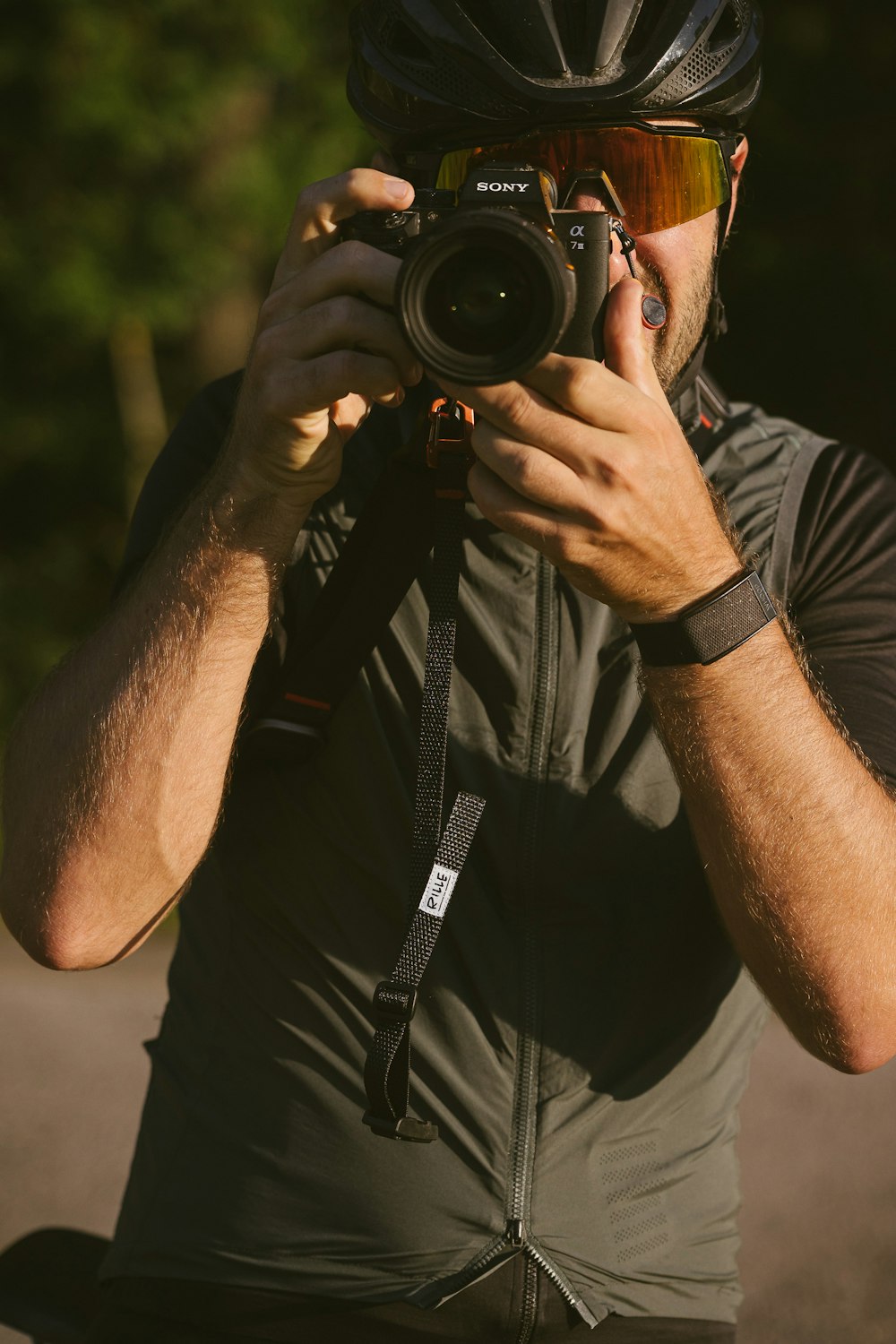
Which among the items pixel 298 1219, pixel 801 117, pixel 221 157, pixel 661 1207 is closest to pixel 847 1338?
pixel 661 1207

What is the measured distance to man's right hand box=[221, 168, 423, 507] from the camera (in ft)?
5.23

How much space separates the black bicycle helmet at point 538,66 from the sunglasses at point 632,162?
0.08 ft

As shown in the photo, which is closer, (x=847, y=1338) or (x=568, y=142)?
(x=568, y=142)

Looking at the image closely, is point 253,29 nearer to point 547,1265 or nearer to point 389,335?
point 389,335

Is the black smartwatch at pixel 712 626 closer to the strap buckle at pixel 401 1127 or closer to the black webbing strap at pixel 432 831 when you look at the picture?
the black webbing strap at pixel 432 831

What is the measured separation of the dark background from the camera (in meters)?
5.73

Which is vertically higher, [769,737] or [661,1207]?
[769,737]

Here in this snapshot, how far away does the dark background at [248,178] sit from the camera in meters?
6.92

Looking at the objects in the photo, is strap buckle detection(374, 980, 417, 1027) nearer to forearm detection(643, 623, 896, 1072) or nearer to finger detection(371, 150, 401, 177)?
forearm detection(643, 623, 896, 1072)

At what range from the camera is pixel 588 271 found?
1569mm

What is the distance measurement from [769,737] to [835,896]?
195 mm

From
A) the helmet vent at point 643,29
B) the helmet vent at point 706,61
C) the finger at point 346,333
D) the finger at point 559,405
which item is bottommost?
the finger at point 559,405

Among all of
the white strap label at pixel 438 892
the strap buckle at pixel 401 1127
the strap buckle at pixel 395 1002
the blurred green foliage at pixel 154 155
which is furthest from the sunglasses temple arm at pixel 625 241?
the blurred green foliage at pixel 154 155

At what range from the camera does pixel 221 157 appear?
290 inches
